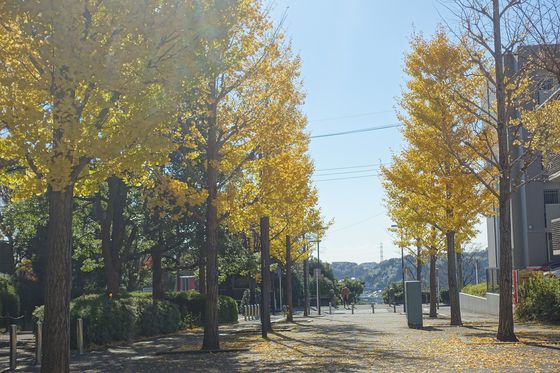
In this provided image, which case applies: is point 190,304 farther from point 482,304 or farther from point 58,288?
point 58,288

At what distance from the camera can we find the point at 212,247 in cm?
1655

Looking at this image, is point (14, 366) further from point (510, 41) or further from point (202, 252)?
point (202, 252)

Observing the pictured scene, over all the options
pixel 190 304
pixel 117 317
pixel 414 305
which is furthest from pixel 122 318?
pixel 190 304

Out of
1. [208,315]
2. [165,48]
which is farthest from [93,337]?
[165,48]

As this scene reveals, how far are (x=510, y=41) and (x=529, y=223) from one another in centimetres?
3230

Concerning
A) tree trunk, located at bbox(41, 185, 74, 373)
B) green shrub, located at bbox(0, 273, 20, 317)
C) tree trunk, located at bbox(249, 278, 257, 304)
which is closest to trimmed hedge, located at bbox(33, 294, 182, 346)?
tree trunk, located at bbox(41, 185, 74, 373)

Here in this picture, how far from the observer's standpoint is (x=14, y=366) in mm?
13609

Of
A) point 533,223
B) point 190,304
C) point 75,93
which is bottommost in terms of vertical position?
point 190,304

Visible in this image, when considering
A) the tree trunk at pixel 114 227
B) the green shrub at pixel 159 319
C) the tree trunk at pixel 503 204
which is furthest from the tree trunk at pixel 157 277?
the tree trunk at pixel 503 204

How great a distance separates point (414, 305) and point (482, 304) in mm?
18291

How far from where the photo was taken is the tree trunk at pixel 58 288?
984cm

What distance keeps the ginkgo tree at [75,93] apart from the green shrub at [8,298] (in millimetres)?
20884

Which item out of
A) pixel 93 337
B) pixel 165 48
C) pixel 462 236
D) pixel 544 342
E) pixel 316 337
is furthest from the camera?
pixel 462 236

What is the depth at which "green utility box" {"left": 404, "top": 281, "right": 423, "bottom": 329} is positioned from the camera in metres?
23.0
